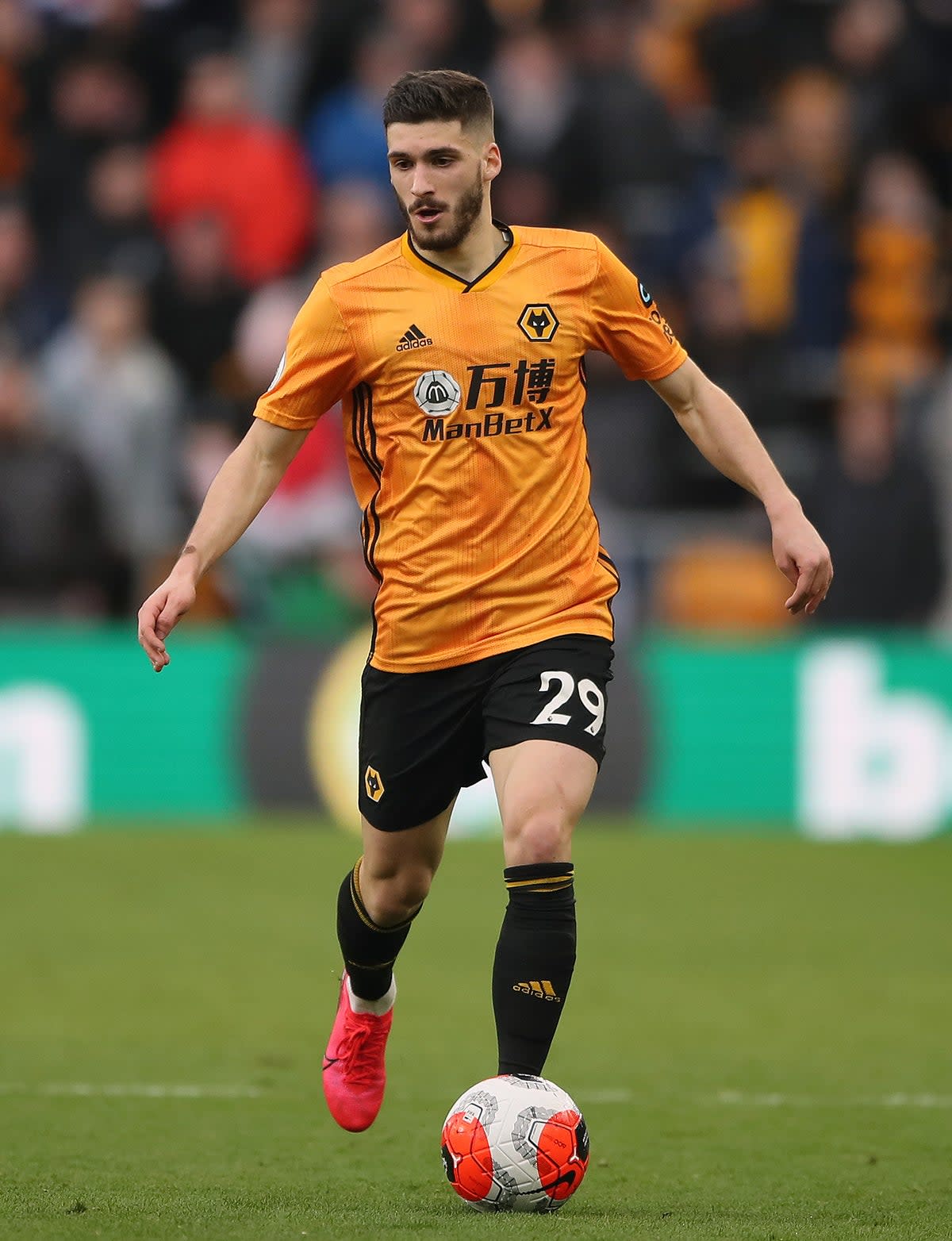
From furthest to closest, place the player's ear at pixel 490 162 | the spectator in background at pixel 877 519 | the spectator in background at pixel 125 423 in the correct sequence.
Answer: the spectator in background at pixel 125 423 < the spectator in background at pixel 877 519 < the player's ear at pixel 490 162

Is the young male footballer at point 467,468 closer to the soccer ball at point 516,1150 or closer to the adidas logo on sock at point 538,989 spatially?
the adidas logo on sock at point 538,989

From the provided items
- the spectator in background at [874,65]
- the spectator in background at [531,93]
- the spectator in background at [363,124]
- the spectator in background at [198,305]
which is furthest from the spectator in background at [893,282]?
the spectator in background at [198,305]

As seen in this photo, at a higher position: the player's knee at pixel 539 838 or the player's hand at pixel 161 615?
the player's hand at pixel 161 615

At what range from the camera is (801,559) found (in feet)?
16.5

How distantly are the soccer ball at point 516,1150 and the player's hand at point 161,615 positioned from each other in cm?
120

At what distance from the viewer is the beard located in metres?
5.09

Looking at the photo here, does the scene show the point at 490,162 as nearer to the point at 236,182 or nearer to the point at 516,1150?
the point at 516,1150

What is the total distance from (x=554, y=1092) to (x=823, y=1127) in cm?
138

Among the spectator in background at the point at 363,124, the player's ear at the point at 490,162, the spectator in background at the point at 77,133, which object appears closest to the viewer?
the player's ear at the point at 490,162

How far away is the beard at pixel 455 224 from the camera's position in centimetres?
509

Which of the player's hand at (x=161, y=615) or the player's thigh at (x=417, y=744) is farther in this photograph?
the player's thigh at (x=417, y=744)

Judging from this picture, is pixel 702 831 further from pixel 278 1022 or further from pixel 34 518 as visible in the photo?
pixel 278 1022

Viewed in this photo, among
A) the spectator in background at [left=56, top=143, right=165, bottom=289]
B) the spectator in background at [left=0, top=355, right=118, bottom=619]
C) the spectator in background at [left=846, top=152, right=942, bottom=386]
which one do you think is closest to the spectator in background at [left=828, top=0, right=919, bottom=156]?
the spectator in background at [left=846, top=152, right=942, bottom=386]

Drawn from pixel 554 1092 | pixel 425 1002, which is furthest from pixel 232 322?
pixel 554 1092
